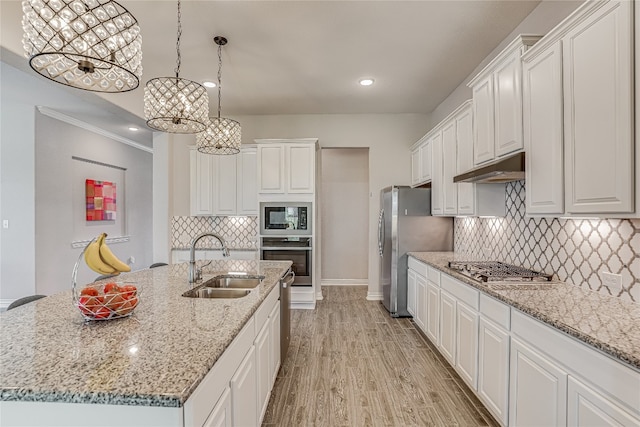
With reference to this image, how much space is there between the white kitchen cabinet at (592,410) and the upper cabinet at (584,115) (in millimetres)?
768

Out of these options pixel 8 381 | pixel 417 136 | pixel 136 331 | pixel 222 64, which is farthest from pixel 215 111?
pixel 8 381

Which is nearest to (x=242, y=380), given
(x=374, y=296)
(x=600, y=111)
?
(x=600, y=111)

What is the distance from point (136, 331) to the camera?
127 cm

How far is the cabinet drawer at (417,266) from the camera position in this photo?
11.2ft

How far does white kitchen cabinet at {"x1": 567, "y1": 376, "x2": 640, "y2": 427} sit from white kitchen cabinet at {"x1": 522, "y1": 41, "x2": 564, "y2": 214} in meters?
0.92

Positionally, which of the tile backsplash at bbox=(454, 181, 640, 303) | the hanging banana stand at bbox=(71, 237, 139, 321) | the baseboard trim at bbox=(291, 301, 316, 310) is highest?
the tile backsplash at bbox=(454, 181, 640, 303)

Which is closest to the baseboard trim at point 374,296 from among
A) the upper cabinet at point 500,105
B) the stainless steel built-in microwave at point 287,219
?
the stainless steel built-in microwave at point 287,219

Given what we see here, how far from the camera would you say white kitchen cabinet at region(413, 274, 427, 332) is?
3399mm

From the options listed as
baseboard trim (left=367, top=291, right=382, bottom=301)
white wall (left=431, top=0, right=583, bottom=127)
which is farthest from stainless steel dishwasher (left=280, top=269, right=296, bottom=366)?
white wall (left=431, top=0, right=583, bottom=127)

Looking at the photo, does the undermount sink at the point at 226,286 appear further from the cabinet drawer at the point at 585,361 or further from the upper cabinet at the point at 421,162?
the upper cabinet at the point at 421,162

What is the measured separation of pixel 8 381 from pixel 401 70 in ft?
12.4

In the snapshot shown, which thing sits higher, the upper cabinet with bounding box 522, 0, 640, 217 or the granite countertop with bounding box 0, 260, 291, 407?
the upper cabinet with bounding box 522, 0, 640, 217

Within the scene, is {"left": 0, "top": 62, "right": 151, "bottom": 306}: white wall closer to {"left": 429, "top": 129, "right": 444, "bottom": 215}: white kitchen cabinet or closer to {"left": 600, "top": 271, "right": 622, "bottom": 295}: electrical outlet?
{"left": 429, "top": 129, "right": 444, "bottom": 215}: white kitchen cabinet

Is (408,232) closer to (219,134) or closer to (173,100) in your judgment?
(219,134)
